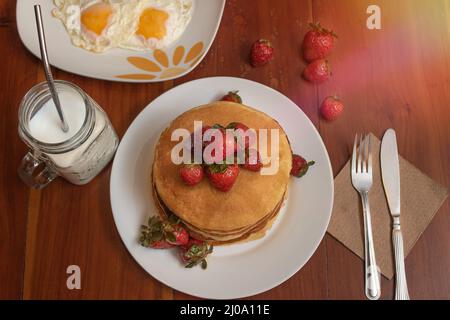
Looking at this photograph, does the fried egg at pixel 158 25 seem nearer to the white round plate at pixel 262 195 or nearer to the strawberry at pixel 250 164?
the white round plate at pixel 262 195

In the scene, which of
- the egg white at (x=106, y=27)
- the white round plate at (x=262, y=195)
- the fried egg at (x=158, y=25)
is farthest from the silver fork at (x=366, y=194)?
the egg white at (x=106, y=27)

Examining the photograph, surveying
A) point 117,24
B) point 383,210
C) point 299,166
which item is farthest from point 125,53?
point 383,210

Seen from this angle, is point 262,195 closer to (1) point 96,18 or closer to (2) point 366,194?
(2) point 366,194

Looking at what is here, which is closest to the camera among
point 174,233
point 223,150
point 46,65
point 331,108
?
point 46,65

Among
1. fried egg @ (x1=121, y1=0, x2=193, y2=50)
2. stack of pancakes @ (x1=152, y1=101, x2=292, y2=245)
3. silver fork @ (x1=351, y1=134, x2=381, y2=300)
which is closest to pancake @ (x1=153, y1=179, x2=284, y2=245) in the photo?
stack of pancakes @ (x1=152, y1=101, x2=292, y2=245)

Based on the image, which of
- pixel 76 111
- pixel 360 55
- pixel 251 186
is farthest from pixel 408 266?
pixel 76 111

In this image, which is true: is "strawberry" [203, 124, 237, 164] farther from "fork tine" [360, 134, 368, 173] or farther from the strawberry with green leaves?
"fork tine" [360, 134, 368, 173]
